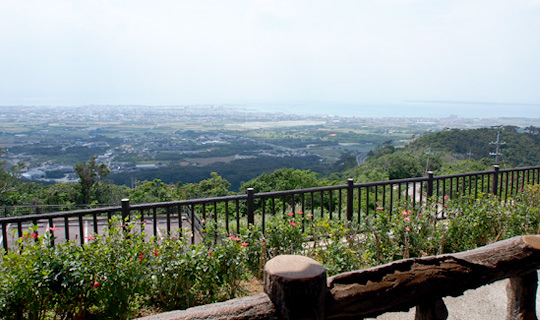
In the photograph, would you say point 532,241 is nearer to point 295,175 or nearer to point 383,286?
point 383,286

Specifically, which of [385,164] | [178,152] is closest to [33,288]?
[385,164]

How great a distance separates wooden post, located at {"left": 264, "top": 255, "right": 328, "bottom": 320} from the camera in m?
1.41

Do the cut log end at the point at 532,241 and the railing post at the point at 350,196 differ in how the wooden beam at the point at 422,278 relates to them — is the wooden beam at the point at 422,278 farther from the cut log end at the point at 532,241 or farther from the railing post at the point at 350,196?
the railing post at the point at 350,196

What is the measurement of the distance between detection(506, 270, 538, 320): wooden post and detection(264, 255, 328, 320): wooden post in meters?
1.68

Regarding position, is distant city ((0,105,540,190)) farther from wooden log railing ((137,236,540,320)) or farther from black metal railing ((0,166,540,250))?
wooden log railing ((137,236,540,320))

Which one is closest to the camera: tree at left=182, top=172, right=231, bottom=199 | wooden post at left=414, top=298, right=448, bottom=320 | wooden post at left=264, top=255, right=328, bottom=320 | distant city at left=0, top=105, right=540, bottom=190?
wooden post at left=264, top=255, right=328, bottom=320

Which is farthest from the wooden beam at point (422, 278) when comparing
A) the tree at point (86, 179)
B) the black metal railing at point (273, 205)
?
the tree at point (86, 179)

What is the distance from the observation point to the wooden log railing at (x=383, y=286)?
1427mm

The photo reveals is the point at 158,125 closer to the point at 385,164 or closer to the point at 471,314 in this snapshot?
the point at 385,164

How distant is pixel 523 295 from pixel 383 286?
1394mm

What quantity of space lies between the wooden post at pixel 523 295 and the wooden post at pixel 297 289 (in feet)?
5.53

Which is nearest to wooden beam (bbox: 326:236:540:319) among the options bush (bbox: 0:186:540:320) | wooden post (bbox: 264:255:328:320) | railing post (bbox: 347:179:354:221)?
wooden post (bbox: 264:255:328:320)

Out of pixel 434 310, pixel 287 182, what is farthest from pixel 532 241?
pixel 287 182

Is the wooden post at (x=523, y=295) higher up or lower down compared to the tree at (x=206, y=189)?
higher up
